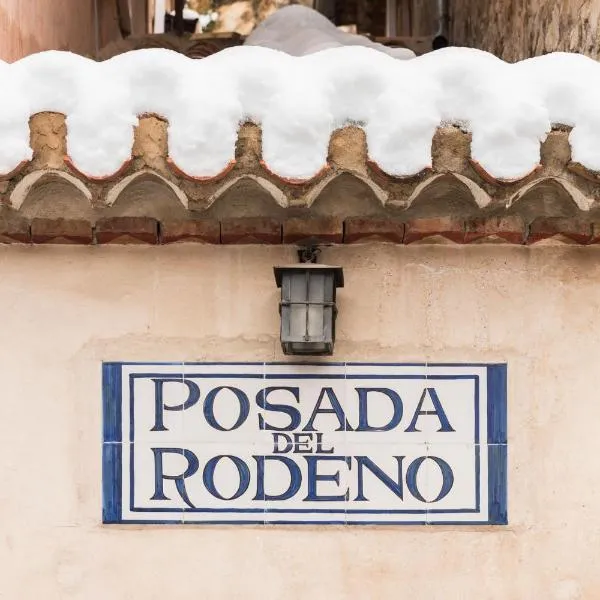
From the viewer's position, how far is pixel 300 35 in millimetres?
6445

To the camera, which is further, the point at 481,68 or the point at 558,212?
the point at 558,212

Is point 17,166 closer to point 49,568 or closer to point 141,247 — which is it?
point 141,247

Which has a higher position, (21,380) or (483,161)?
(483,161)

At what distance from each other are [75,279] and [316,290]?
3.43 feet

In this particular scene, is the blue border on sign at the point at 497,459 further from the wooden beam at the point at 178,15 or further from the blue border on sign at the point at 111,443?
the wooden beam at the point at 178,15

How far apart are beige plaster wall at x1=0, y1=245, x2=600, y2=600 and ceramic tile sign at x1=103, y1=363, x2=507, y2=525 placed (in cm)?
8

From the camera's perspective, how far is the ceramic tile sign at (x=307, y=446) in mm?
3639

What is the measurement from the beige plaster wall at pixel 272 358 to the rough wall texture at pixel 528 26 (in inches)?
56.8

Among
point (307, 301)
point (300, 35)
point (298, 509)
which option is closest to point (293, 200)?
point (307, 301)

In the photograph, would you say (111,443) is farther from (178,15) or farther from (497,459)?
(178,15)

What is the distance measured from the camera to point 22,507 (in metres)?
3.69

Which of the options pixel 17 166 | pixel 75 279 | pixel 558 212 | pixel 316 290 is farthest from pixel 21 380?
pixel 558 212

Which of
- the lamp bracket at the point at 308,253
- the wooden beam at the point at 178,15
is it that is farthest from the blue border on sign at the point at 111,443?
the wooden beam at the point at 178,15

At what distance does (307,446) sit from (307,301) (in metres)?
0.64
